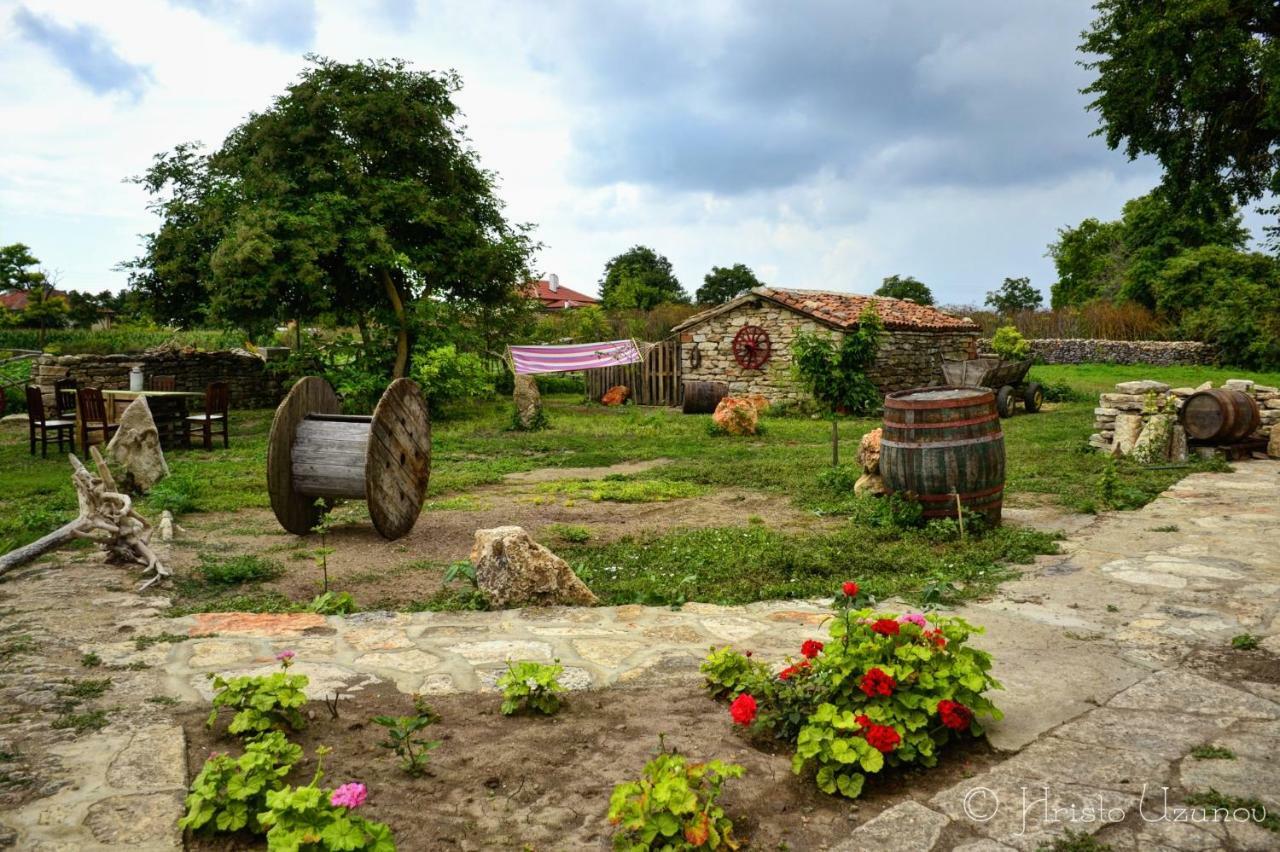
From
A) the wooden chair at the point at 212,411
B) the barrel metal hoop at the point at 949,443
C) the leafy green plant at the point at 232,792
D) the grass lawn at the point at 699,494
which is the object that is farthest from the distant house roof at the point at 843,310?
the leafy green plant at the point at 232,792

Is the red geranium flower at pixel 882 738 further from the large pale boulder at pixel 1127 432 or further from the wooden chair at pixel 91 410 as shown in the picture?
the wooden chair at pixel 91 410

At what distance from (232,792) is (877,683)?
6.57ft

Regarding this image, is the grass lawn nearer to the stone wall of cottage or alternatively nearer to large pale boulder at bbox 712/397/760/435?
large pale boulder at bbox 712/397/760/435

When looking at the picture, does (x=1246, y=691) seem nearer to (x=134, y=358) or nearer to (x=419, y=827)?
(x=419, y=827)

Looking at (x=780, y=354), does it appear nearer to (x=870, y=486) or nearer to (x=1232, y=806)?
(x=870, y=486)

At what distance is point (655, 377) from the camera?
22.0 m

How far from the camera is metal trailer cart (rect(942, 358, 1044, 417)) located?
651 inches

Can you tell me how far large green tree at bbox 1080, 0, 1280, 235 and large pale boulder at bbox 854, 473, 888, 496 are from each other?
902 cm

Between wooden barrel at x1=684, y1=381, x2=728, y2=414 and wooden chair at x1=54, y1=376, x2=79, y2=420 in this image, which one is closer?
wooden chair at x1=54, y1=376, x2=79, y2=420

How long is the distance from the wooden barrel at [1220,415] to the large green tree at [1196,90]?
4861 mm

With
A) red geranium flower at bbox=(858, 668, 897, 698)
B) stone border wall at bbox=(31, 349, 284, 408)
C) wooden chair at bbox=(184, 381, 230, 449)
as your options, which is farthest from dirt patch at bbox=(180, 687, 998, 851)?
stone border wall at bbox=(31, 349, 284, 408)

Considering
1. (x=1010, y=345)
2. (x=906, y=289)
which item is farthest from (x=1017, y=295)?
(x=1010, y=345)

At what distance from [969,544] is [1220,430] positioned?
590cm

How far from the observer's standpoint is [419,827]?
241 cm
